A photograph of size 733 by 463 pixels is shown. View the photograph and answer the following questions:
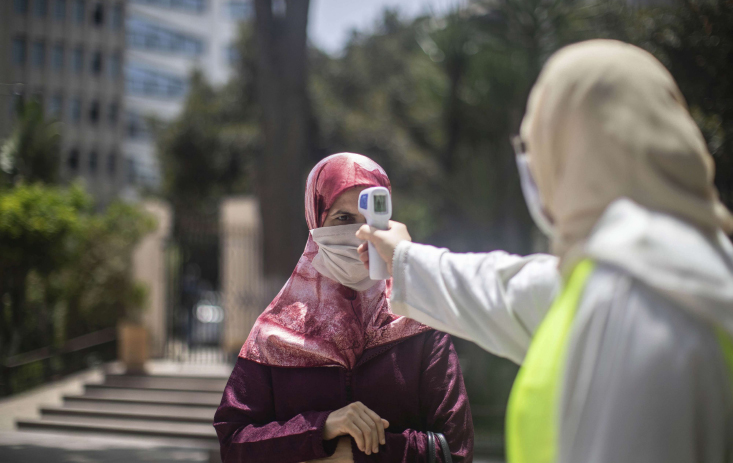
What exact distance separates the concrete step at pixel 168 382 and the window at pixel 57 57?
25614 mm

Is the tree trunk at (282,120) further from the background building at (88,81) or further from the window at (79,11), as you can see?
the window at (79,11)

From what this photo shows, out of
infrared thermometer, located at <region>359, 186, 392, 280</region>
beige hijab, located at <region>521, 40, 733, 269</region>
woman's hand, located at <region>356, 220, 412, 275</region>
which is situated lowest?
woman's hand, located at <region>356, 220, 412, 275</region>

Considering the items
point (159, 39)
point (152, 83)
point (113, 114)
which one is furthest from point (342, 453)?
point (159, 39)

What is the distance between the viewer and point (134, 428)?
31.1 ft

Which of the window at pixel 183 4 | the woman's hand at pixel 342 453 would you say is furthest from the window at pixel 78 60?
the woman's hand at pixel 342 453

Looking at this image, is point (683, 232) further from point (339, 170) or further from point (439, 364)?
point (339, 170)

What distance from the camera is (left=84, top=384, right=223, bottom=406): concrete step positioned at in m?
10.4

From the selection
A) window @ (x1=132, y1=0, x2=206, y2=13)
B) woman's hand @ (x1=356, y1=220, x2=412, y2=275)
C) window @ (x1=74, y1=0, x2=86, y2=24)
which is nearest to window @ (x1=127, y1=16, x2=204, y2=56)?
window @ (x1=132, y1=0, x2=206, y2=13)

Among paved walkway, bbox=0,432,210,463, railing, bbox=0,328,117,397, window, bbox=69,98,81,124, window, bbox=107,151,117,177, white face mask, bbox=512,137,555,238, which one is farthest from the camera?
window, bbox=107,151,117,177

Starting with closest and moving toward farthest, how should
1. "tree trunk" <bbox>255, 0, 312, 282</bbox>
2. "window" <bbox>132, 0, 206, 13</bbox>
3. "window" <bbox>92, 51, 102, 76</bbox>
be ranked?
"tree trunk" <bbox>255, 0, 312, 282</bbox>, "window" <bbox>92, 51, 102, 76</bbox>, "window" <bbox>132, 0, 206, 13</bbox>

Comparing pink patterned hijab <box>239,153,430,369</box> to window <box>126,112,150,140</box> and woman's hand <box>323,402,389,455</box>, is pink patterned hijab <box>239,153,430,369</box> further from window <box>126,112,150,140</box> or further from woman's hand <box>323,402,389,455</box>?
window <box>126,112,150,140</box>

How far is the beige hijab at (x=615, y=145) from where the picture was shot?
3.19 feet

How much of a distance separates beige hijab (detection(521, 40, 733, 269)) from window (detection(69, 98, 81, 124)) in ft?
124

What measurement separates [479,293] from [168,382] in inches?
418
